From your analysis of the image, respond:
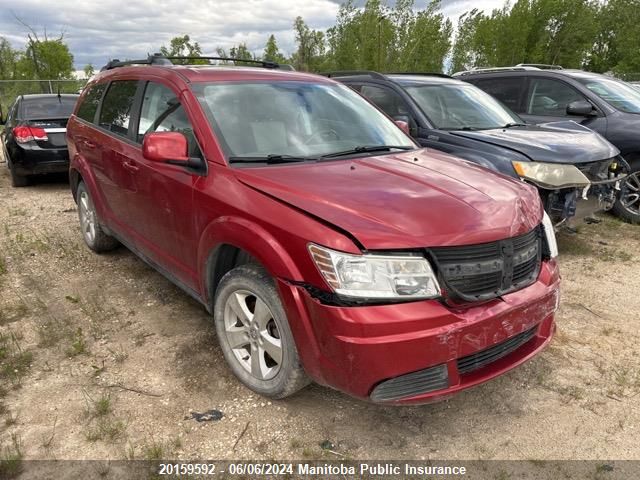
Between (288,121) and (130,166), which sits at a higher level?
(288,121)

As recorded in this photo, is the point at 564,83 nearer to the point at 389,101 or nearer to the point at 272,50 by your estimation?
the point at 389,101

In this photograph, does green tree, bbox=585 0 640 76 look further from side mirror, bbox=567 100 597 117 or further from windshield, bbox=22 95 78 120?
windshield, bbox=22 95 78 120

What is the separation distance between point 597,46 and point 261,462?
157 feet

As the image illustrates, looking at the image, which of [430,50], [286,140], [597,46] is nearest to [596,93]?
[286,140]

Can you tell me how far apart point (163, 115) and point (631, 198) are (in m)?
5.79

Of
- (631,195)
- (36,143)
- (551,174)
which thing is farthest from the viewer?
(36,143)

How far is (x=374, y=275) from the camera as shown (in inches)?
85.5

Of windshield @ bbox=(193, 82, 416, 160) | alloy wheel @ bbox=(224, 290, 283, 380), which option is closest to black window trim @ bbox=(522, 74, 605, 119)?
windshield @ bbox=(193, 82, 416, 160)

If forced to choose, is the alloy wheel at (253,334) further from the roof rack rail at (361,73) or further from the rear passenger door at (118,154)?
the roof rack rail at (361,73)

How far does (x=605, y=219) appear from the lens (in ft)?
21.0

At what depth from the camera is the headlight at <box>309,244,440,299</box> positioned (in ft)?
7.11

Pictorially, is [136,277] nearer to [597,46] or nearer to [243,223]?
[243,223]

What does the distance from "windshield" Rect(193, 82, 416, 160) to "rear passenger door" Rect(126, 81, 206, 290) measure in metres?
0.22

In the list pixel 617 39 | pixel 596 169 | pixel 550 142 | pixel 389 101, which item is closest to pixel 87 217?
pixel 389 101
